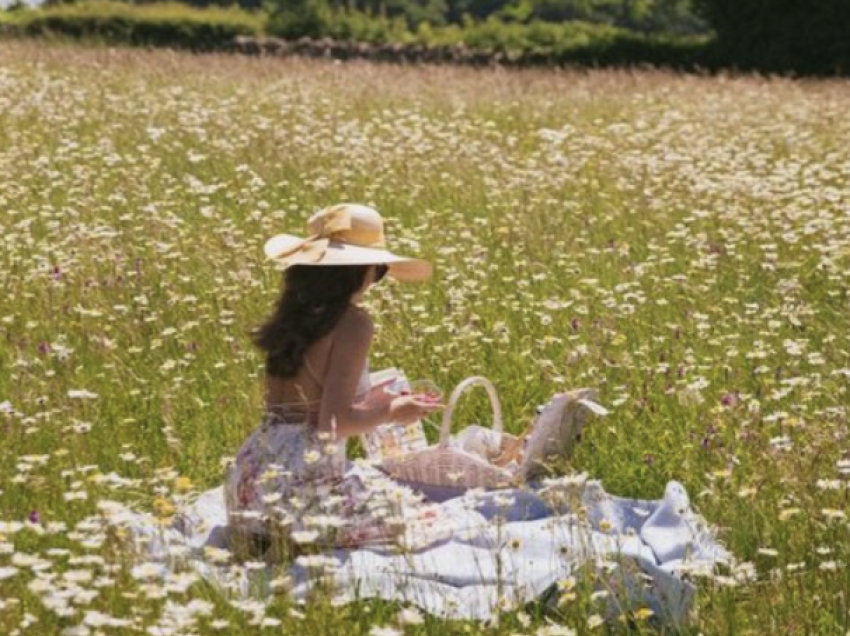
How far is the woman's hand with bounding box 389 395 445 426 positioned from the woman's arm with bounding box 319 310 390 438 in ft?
0.07

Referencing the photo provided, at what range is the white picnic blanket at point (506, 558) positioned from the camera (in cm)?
394

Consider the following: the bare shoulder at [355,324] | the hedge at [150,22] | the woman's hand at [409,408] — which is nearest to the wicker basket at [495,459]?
the woman's hand at [409,408]

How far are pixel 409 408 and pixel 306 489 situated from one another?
1.31 ft

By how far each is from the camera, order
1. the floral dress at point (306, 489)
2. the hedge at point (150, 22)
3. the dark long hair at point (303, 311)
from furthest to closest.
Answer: the hedge at point (150, 22) → the dark long hair at point (303, 311) → the floral dress at point (306, 489)

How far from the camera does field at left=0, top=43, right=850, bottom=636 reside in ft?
14.2

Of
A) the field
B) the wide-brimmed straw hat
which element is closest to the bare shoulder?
the wide-brimmed straw hat

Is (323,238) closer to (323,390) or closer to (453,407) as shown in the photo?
(323,390)

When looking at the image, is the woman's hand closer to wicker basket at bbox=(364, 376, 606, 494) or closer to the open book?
wicker basket at bbox=(364, 376, 606, 494)

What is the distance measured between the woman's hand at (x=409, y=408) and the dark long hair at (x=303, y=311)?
0.27 meters

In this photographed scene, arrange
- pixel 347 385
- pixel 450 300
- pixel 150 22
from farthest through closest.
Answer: pixel 150 22
pixel 450 300
pixel 347 385

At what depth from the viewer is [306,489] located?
15.2 ft

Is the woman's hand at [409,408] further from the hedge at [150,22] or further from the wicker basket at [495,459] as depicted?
the hedge at [150,22]

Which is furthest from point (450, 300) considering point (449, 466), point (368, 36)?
point (368, 36)

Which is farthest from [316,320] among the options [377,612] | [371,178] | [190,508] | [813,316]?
[371,178]
